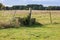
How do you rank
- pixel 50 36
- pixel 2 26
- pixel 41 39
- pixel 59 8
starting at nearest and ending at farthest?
pixel 41 39 < pixel 50 36 < pixel 2 26 < pixel 59 8

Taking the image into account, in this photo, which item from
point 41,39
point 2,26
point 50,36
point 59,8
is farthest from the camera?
point 59,8

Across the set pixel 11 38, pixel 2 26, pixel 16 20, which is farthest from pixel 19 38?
pixel 16 20

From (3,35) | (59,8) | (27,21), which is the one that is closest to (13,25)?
(27,21)

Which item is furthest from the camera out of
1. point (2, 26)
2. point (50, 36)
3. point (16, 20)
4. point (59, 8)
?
point (59, 8)

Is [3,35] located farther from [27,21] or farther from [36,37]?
[27,21]

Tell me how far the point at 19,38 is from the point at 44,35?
162 centimetres

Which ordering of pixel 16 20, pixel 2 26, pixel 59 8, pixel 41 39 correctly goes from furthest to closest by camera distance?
pixel 59 8, pixel 16 20, pixel 2 26, pixel 41 39

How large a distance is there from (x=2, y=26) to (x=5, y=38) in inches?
175

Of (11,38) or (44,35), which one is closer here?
(11,38)

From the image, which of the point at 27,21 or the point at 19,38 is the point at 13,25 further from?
the point at 19,38

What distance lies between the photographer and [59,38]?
38.7 ft

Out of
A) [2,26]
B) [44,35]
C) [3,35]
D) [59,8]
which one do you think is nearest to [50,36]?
[44,35]

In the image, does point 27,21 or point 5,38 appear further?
point 27,21

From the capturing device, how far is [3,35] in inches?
500
